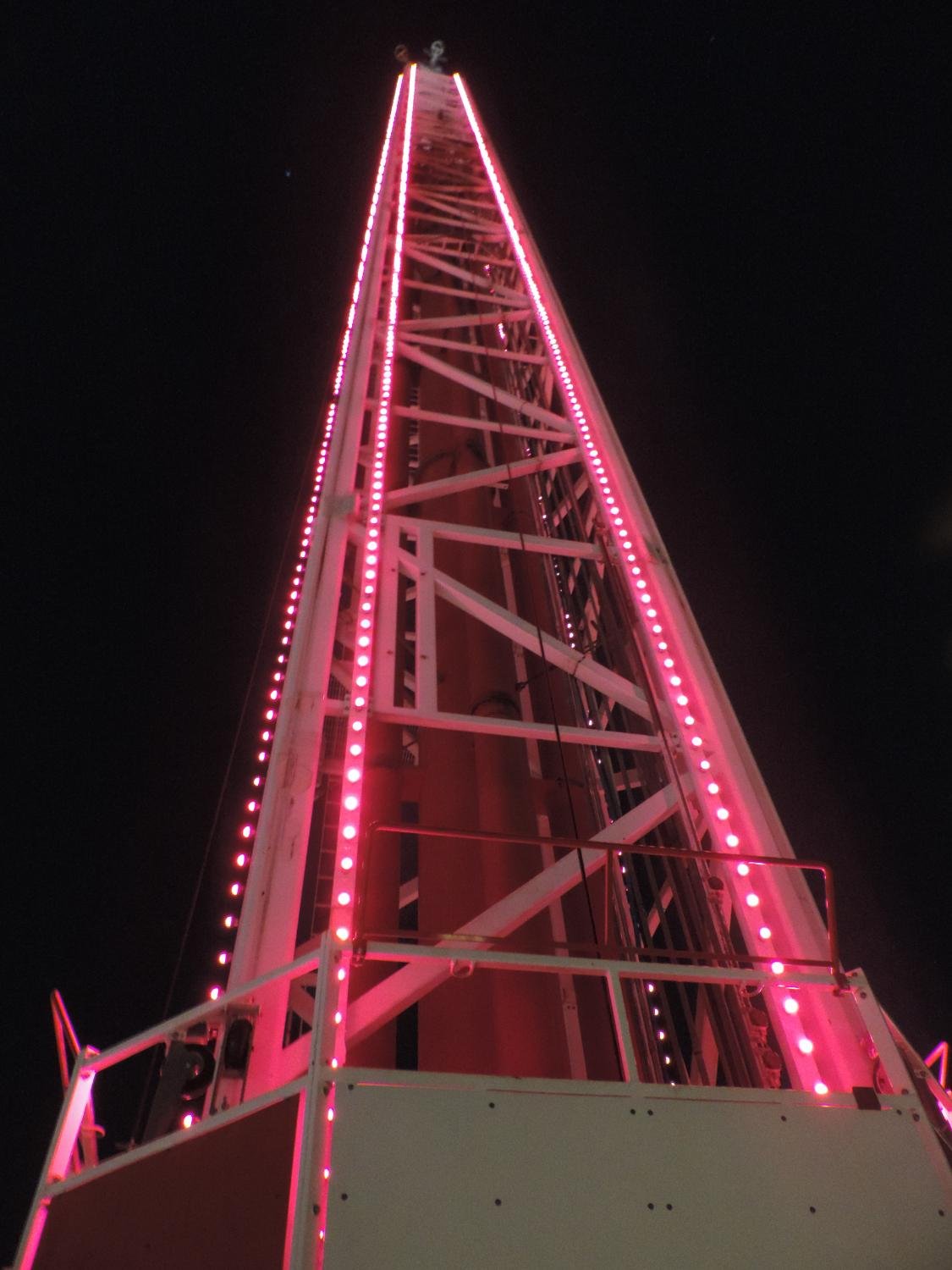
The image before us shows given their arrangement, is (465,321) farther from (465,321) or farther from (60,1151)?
(60,1151)

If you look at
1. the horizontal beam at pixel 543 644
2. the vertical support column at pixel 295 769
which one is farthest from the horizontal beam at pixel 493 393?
the horizontal beam at pixel 543 644

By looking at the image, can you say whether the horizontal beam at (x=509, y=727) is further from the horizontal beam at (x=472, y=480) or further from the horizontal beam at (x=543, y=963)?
the horizontal beam at (x=472, y=480)

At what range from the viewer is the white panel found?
2191mm

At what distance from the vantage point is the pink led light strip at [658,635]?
356 centimetres

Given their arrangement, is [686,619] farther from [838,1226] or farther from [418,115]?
[418,115]

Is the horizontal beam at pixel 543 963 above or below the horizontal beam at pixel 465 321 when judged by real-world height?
below

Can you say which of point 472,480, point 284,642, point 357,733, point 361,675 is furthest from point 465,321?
point 357,733

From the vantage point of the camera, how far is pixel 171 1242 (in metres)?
2.39

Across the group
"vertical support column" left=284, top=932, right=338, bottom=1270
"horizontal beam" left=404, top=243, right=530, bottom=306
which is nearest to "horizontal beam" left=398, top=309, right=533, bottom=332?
"horizontal beam" left=404, top=243, right=530, bottom=306

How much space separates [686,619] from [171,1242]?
394 cm

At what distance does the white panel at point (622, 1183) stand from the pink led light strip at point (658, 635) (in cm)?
29

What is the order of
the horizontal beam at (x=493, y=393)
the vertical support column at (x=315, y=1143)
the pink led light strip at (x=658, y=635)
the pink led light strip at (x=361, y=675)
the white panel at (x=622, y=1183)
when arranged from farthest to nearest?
the horizontal beam at (x=493, y=393) < the pink led light strip at (x=658, y=635) < the pink led light strip at (x=361, y=675) < the white panel at (x=622, y=1183) < the vertical support column at (x=315, y=1143)

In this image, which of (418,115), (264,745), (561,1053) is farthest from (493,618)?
(418,115)

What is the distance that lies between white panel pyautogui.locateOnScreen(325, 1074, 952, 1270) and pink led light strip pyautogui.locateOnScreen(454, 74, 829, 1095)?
0.29m
